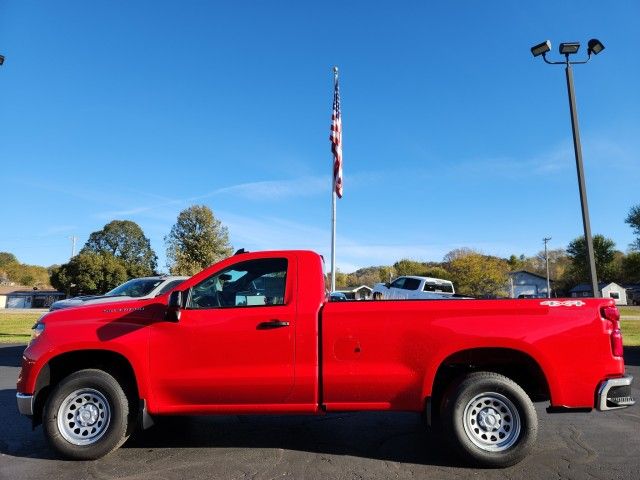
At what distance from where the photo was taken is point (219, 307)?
4.73 m

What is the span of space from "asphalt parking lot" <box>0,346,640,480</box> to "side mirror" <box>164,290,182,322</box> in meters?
1.36

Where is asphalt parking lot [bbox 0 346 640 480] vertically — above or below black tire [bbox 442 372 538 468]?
below

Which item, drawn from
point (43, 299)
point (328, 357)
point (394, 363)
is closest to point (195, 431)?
point (328, 357)

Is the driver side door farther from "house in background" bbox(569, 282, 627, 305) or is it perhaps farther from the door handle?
"house in background" bbox(569, 282, 627, 305)

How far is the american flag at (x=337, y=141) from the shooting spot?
2039 cm

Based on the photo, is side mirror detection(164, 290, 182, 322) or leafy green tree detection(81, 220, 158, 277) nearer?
side mirror detection(164, 290, 182, 322)

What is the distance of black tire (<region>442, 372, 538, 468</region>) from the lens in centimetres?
432

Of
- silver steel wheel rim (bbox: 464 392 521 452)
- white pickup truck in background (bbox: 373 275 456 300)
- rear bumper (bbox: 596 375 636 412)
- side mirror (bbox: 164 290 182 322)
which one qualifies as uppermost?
white pickup truck in background (bbox: 373 275 456 300)

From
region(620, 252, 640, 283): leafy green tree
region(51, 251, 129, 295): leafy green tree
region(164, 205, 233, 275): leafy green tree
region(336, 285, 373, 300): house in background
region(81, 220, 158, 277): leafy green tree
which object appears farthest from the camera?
region(81, 220, 158, 277): leafy green tree

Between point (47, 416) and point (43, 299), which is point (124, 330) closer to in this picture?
point (47, 416)

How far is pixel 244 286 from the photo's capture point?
16.1 feet

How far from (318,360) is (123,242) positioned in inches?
3284

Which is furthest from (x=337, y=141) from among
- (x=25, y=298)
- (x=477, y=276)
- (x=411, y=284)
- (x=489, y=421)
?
(x=25, y=298)

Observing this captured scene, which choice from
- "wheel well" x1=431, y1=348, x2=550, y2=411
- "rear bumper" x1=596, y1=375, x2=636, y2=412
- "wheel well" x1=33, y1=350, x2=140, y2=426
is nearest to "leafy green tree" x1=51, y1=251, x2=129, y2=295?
"wheel well" x1=33, y1=350, x2=140, y2=426
